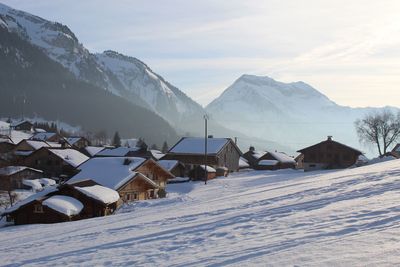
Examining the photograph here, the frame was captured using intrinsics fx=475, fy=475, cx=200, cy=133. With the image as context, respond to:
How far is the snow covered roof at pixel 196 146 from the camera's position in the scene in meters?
81.6

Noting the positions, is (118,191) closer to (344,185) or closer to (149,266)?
(344,185)

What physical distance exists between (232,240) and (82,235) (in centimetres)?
948

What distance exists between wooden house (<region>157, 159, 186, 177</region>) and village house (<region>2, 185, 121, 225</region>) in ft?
95.1

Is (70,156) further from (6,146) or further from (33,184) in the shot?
(6,146)

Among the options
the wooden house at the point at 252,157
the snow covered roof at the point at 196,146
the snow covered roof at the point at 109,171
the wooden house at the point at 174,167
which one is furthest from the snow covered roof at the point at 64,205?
the wooden house at the point at 252,157

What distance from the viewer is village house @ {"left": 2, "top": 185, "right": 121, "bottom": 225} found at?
39.7 meters

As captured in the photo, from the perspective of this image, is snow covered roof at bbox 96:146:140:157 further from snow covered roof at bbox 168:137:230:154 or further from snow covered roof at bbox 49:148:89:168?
snow covered roof at bbox 168:137:230:154

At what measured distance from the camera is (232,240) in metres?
15.7

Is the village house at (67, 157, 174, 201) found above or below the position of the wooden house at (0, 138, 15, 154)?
below

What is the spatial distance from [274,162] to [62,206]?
2658 inches

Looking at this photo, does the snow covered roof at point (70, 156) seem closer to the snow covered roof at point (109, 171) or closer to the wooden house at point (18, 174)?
the wooden house at point (18, 174)

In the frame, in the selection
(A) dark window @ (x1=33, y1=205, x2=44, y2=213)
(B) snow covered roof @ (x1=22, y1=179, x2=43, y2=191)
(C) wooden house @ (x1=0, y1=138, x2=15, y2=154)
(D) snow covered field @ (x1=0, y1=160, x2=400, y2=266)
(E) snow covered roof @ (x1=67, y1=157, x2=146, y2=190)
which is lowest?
(A) dark window @ (x1=33, y1=205, x2=44, y2=213)

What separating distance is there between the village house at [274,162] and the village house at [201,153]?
1539cm

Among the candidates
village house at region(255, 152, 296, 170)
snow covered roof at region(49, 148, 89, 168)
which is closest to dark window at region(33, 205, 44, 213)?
snow covered roof at region(49, 148, 89, 168)
